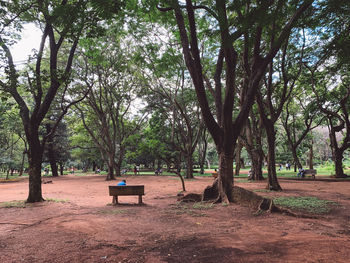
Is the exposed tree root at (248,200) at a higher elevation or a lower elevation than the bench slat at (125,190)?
lower

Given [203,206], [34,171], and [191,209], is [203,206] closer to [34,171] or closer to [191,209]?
[191,209]

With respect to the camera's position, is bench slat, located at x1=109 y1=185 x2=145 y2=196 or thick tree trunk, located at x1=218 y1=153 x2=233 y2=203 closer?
thick tree trunk, located at x1=218 y1=153 x2=233 y2=203

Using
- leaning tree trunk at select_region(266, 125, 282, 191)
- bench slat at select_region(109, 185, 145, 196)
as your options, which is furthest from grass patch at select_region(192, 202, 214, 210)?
leaning tree trunk at select_region(266, 125, 282, 191)

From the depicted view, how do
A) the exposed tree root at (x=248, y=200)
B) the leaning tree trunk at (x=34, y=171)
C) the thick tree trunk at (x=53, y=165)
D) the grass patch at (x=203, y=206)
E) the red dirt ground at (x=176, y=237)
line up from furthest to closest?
the thick tree trunk at (x=53, y=165) → the leaning tree trunk at (x=34, y=171) → the grass patch at (x=203, y=206) → the exposed tree root at (x=248, y=200) → the red dirt ground at (x=176, y=237)

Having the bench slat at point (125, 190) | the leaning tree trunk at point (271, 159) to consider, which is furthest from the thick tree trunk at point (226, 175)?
the leaning tree trunk at point (271, 159)

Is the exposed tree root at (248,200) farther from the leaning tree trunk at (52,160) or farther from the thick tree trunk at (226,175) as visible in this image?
the leaning tree trunk at (52,160)

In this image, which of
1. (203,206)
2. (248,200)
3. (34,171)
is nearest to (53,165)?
(34,171)

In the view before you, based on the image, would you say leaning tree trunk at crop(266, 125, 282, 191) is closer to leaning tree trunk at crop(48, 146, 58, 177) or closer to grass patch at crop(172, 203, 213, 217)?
grass patch at crop(172, 203, 213, 217)

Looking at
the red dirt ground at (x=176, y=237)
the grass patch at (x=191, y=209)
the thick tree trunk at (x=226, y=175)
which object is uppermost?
the thick tree trunk at (x=226, y=175)

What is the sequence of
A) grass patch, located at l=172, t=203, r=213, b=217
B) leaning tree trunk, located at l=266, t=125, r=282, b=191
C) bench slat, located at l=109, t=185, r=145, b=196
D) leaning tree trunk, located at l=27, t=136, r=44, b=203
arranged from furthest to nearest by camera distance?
leaning tree trunk, located at l=266, t=125, r=282, b=191, leaning tree trunk, located at l=27, t=136, r=44, b=203, bench slat, located at l=109, t=185, r=145, b=196, grass patch, located at l=172, t=203, r=213, b=217

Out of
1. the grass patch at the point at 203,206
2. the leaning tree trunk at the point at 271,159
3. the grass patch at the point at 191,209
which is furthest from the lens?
the leaning tree trunk at the point at 271,159

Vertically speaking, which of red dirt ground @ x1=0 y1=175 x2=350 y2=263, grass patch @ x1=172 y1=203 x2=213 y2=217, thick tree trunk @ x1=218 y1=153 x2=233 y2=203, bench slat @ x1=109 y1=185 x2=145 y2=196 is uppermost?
thick tree trunk @ x1=218 y1=153 x2=233 y2=203

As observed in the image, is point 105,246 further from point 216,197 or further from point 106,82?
point 106,82

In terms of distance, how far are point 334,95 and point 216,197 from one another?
16.3 metres
